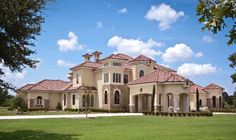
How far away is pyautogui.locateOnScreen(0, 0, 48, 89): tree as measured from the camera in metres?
15.0

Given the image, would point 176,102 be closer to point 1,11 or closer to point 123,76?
point 123,76

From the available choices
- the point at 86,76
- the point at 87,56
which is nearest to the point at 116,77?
the point at 86,76

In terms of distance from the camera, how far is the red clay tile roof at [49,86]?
61.8 metres

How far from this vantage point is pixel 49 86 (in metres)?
65.0

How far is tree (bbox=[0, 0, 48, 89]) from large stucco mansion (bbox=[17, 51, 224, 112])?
95.8 feet

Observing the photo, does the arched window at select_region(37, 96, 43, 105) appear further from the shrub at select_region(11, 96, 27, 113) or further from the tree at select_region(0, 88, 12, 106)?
the tree at select_region(0, 88, 12, 106)

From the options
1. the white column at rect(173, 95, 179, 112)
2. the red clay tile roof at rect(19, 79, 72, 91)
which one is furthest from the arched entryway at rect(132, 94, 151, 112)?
the red clay tile roof at rect(19, 79, 72, 91)

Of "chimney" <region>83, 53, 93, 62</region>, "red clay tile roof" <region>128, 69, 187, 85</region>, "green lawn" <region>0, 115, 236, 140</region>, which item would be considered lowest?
"green lawn" <region>0, 115, 236, 140</region>

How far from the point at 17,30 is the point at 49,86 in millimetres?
49722

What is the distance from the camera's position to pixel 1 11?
14.7m

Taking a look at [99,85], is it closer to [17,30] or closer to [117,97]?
[117,97]

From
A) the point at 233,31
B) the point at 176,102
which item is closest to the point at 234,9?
the point at 233,31

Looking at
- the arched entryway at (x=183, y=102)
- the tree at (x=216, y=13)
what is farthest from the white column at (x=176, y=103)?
the tree at (x=216, y=13)

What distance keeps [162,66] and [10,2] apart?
4796cm
